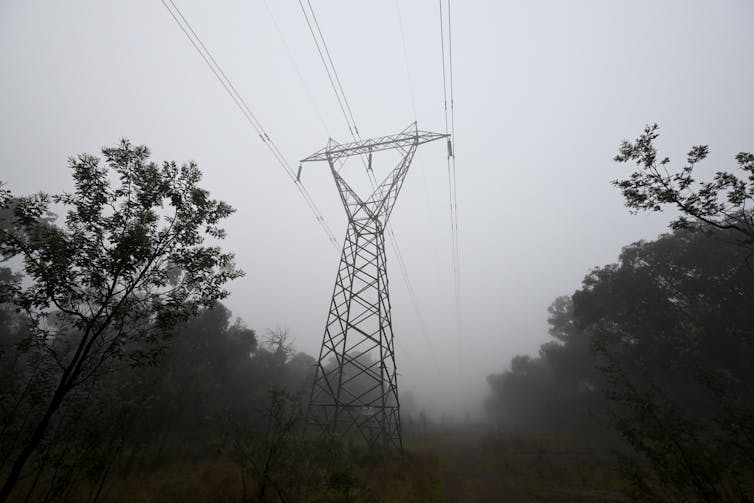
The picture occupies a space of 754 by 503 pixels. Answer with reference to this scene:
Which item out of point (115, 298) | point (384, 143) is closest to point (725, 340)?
point (384, 143)

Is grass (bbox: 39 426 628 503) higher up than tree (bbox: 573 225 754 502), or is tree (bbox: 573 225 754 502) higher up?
tree (bbox: 573 225 754 502)

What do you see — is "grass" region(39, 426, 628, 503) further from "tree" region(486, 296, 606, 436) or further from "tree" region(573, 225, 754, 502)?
"tree" region(486, 296, 606, 436)

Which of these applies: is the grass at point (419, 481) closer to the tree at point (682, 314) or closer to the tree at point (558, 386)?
the tree at point (682, 314)

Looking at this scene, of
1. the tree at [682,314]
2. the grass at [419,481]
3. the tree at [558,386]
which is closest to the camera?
the grass at [419,481]

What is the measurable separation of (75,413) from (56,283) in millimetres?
4927

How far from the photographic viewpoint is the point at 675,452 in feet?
23.8

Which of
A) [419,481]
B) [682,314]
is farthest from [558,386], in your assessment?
[419,481]

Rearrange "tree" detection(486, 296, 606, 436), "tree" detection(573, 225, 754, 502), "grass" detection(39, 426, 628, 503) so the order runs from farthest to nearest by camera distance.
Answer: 1. "tree" detection(486, 296, 606, 436)
2. "tree" detection(573, 225, 754, 502)
3. "grass" detection(39, 426, 628, 503)

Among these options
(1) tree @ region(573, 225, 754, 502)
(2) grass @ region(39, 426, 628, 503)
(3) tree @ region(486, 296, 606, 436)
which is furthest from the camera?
(3) tree @ region(486, 296, 606, 436)

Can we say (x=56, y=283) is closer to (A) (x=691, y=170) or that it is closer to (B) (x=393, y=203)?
(B) (x=393, y=203)

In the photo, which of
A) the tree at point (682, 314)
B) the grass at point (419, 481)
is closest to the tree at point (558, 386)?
the tree at point (682, 314)

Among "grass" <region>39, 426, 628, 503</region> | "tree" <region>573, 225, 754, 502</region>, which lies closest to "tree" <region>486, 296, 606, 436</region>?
"tree" <region>573, 225, 754, 502</region>

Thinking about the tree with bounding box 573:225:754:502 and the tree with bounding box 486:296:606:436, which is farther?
the tree with bounding box 486:296:606:436

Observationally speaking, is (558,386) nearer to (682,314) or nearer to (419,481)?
(682,314)
